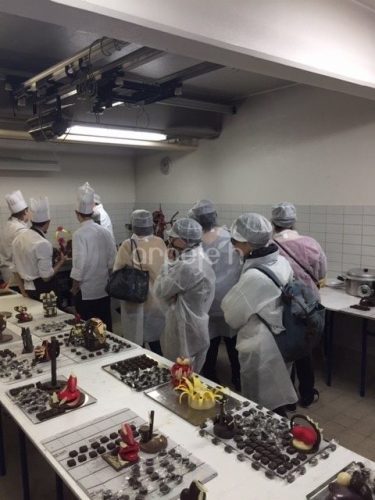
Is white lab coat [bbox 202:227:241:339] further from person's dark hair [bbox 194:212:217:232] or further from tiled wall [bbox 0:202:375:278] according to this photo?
tiled wall [bbox 0:202:375:278]

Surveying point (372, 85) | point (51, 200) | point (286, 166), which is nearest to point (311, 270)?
point (372, 85)

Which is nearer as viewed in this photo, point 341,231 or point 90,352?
point 90,352

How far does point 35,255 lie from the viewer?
3.11 metres

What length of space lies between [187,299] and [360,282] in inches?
61.8

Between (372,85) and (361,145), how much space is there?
3.18ft

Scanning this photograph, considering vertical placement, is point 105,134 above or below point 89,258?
above

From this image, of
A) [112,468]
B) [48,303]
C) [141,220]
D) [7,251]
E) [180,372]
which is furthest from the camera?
[7,251]

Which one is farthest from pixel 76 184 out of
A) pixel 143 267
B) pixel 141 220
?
pixel 143 267

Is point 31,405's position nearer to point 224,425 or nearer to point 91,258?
point 224,425

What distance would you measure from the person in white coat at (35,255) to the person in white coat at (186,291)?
1.18m

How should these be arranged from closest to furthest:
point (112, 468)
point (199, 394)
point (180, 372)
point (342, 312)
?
1. point (112, 468)
2. point (199, 394)
3. point (180, 372)
4. point (342, 312)

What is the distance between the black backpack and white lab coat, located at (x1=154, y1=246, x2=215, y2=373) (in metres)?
0.51

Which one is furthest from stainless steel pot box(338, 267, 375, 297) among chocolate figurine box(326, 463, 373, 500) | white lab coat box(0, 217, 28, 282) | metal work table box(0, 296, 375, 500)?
white lab coat box(0, 217, 28, 282)

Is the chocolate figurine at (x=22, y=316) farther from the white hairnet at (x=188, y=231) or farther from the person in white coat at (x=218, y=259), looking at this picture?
the person in white coat at (x=218, y=259)
